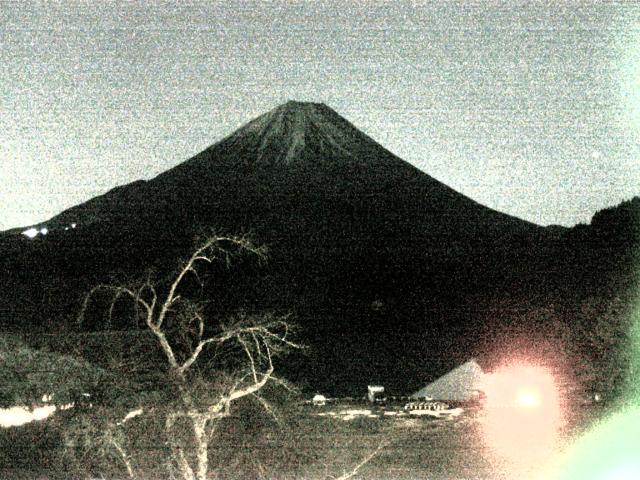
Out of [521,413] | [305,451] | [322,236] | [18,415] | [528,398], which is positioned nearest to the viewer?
[18,415]

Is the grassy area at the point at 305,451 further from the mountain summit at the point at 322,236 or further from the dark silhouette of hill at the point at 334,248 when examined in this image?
the mountain summit at the point at 322,236

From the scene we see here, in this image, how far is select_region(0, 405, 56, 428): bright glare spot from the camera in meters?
8.27

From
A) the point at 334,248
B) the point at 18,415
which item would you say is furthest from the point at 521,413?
the point at 334,248

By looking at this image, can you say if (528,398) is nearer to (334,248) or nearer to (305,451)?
(305,451)

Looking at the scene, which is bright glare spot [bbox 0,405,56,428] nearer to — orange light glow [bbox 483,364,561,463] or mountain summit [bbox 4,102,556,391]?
orange light glow [bbox 483,364,561,463]

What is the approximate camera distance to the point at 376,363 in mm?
24578

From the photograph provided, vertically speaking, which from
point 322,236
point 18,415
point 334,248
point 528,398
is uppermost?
point 18,415

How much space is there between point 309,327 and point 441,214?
36.9m

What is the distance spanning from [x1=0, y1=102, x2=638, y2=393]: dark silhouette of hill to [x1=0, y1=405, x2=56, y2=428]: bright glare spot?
8.85m

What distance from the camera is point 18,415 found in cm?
840

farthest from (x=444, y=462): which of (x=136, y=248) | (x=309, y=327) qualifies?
(x=136, y=248)

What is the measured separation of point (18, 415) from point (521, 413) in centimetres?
968

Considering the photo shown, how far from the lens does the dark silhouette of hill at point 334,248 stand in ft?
84.4

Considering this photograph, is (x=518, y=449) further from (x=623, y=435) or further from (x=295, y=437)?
(x=295, y=437)
